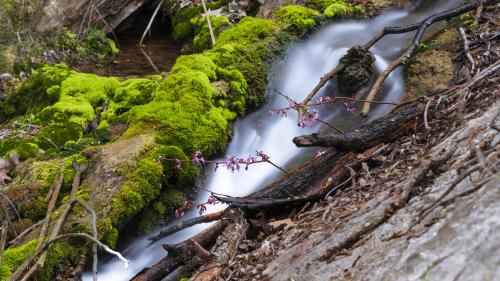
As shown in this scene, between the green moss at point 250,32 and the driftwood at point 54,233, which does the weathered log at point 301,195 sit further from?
the green moss at point 250,32

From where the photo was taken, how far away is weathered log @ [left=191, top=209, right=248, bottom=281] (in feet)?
10.0

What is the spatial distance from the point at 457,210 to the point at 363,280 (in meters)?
0.51

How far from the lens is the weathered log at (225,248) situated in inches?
120

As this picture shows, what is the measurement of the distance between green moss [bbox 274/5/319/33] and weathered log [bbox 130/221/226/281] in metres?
4.29

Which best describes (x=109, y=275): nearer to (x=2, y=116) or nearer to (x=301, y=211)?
(x=301, y=211)

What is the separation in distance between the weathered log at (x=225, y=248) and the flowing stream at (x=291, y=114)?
0.98m

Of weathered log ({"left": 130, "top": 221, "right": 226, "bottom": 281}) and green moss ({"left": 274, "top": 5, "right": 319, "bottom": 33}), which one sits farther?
green moss ({"left": 274, "top": 5, "right": 319, "bottom": 33})

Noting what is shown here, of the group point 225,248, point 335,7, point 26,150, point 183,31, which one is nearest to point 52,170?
point 26,150

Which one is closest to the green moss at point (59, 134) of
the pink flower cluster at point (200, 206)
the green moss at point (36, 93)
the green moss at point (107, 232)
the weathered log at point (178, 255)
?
the green moss at point (36, 93)

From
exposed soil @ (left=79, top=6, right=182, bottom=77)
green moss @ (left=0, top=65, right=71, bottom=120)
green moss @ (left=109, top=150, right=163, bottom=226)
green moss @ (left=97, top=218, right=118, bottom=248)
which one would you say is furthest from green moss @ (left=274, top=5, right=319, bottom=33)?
green moss @ (left=97, top=218, right=118, bottom=248)

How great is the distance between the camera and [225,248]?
3246 millimetres

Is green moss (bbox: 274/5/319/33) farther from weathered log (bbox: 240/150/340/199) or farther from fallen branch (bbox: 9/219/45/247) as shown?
fallen branch (bbox: 9/219/45/247)

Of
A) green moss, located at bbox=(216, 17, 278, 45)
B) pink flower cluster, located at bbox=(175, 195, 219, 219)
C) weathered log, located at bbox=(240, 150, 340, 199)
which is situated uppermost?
green moss, located at bbox=(216, 17, 278, 45)

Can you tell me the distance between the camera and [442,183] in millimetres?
2453
